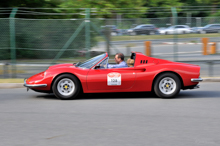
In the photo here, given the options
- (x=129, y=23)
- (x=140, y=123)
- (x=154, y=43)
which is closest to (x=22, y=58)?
(x=129, y=23)

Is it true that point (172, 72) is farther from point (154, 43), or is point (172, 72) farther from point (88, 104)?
point (154, 43)

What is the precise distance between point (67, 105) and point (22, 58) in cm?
559

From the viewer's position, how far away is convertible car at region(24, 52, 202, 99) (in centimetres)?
768

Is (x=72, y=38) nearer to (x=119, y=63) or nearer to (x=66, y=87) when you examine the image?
(x=119, y=63)

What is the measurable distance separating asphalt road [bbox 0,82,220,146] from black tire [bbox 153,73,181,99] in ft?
0.65

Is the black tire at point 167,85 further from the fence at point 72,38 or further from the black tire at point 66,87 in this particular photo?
the fence at point 72,38

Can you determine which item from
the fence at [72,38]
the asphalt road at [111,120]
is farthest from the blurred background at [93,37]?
the asphalt road at [111,120]

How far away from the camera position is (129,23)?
12258 millimetres

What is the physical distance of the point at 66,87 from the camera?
25.3 feet

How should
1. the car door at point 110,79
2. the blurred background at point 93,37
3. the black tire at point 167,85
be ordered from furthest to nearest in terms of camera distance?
the blurred background at point 93,37 < the black tire at point 167,85 < the car door at point 110,79

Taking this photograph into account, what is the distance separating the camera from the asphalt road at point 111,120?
4660 mm

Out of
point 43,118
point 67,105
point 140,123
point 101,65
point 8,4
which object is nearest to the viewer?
A: point 140,123

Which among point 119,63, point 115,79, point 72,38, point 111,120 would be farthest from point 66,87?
point 72,38

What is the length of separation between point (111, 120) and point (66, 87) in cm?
223
